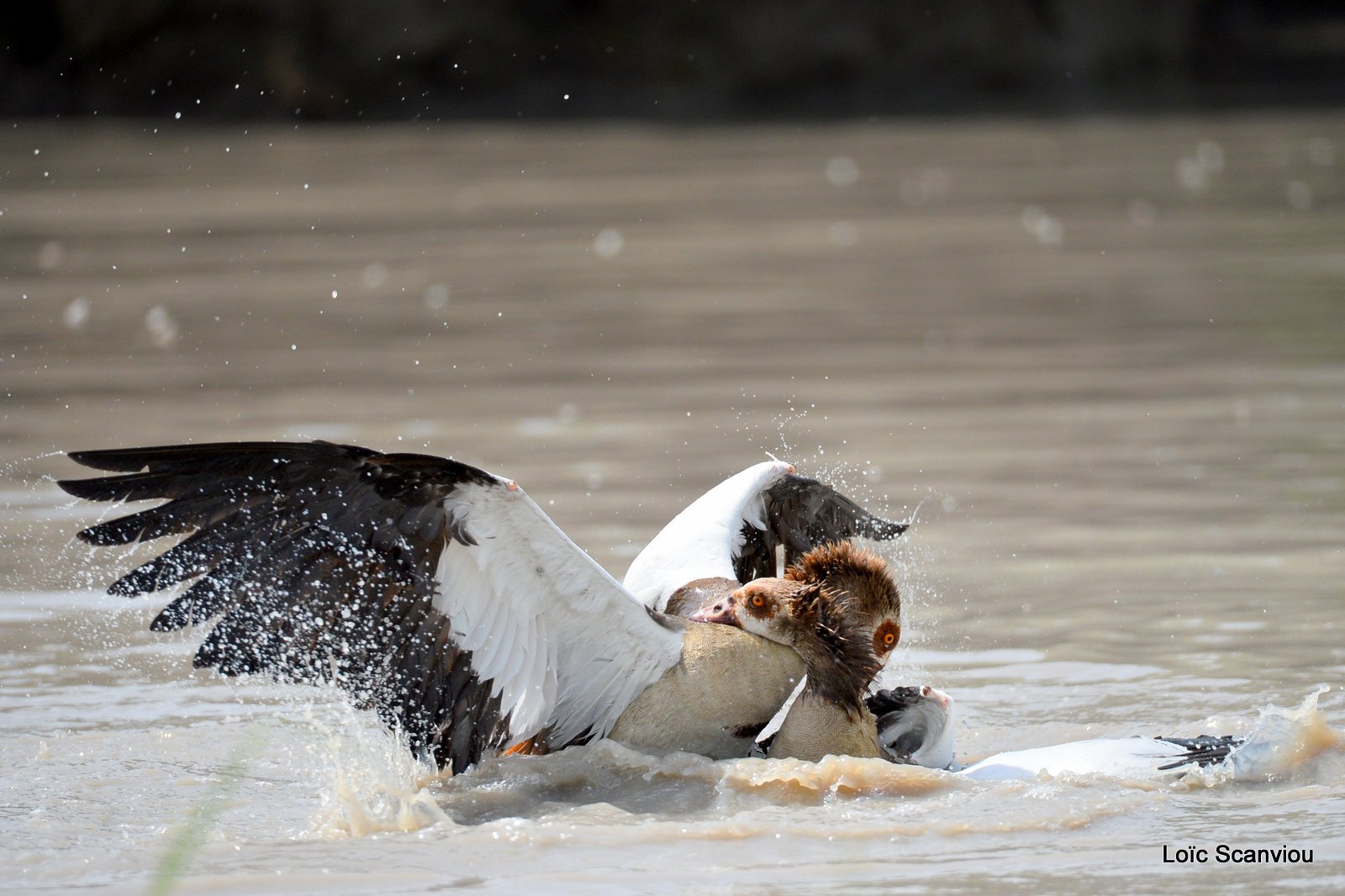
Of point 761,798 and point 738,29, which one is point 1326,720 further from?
point 738,29

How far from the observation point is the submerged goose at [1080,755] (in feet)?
15.4

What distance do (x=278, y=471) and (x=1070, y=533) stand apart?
336 centimetres

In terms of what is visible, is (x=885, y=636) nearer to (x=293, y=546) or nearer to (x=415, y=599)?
(x=415, y=599)

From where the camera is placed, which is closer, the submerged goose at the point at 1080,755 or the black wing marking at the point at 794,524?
the submerged goose at the point at 1080,755

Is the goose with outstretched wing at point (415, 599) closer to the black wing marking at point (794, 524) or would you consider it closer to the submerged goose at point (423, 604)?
the submerged goose at point (423, 604)

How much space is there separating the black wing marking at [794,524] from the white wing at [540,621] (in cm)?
100

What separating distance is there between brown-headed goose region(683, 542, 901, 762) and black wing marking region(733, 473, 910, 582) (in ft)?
3.09

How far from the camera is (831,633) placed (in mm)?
4777

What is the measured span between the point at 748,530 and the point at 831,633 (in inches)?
43.0

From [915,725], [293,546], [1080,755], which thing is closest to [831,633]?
[915,725]

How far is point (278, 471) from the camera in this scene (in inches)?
181
